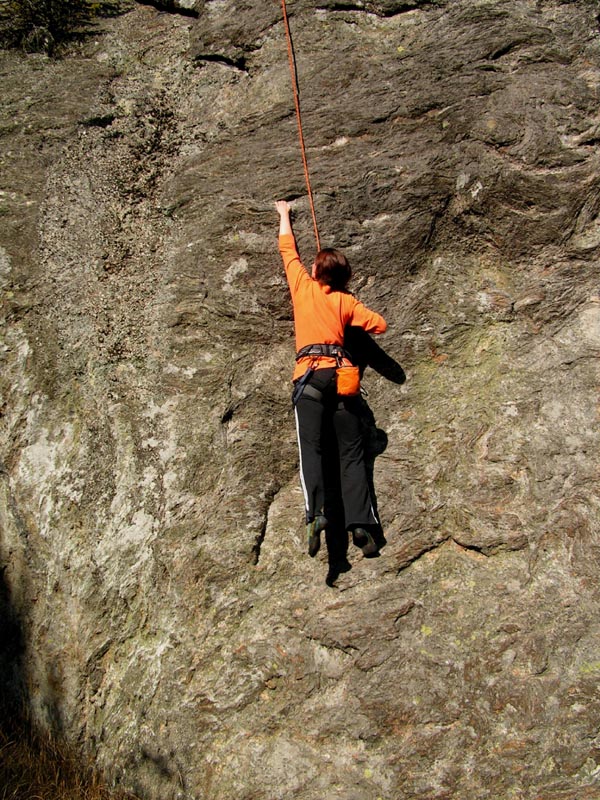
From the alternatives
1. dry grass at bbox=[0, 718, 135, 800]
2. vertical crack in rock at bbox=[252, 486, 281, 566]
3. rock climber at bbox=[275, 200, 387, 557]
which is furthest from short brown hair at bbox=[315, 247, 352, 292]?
dry grass at bbox=[0, 718, 135, 800]

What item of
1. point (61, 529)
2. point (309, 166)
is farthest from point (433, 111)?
point (61, 529)

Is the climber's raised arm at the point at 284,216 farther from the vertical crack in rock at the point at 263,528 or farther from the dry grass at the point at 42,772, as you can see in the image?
the dry grass at the point at 42,772

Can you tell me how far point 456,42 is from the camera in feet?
20.2

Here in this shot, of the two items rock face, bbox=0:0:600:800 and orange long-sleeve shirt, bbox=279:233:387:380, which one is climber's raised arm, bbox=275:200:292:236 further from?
orange long-sleeve shirt, bbox=279:233:387:380

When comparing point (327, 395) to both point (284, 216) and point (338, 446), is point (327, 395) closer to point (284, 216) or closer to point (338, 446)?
point (338, 446)

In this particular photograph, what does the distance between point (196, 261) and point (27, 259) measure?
5.44 ft

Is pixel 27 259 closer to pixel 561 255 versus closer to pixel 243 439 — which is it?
pixel 243 439

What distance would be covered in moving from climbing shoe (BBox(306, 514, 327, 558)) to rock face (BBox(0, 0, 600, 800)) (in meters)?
0.39

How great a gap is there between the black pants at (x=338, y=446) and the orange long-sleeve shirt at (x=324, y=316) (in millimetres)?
271

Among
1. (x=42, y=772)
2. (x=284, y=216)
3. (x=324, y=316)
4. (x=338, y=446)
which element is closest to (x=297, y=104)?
(x=284, y=216)

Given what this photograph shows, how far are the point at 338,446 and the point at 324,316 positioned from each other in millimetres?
1066

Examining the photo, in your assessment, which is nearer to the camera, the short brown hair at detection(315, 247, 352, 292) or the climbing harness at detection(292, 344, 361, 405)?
the climbing harness at detection(292, 344, 361, 405)

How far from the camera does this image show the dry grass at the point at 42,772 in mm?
5082

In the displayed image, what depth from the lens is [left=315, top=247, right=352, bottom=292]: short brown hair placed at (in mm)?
5288
